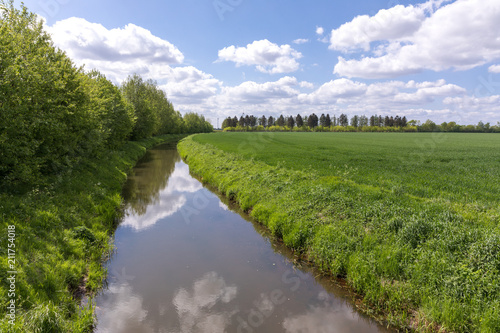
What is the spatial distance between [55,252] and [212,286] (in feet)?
16.9

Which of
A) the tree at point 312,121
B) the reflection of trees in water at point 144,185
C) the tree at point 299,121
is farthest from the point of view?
the tree at point 299,121

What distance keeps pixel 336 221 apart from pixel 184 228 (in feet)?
25.2

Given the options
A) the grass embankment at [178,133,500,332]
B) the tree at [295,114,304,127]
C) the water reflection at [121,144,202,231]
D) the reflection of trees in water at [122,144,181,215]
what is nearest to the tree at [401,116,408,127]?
the tree at [295,114,304,127]

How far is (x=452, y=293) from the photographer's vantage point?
252 inches

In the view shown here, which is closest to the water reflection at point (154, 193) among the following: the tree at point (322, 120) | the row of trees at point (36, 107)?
the row of trees at point (36, 107)

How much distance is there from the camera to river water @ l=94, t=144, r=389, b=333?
22.6 feet

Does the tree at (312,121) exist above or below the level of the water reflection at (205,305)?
above

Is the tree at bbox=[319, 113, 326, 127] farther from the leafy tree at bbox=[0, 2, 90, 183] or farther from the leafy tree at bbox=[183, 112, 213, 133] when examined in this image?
the leafy tree at bbox=[0, 2, 90, 183]

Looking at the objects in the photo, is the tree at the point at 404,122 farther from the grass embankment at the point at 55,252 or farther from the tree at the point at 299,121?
the grass embankment at the point at 55,252

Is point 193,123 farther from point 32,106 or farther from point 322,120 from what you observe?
point 32,106

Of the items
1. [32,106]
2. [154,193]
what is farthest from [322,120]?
[32,106]

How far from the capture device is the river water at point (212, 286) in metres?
6.89

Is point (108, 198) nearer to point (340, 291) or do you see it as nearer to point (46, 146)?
point (46, 146)

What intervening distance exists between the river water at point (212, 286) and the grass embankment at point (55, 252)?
662 millimetres
